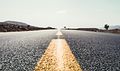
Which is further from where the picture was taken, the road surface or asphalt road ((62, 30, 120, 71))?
asphalt road ((62, 30, 120, 71))

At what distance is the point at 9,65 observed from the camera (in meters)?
→ 2.45

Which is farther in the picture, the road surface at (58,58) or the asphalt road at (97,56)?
the asphalt road at (97,56)

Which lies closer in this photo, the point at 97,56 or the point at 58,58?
the point at 58,58

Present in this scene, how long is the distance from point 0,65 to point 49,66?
0.56m

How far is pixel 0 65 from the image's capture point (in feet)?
8.02

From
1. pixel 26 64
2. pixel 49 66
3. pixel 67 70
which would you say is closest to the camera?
pixel 67 70

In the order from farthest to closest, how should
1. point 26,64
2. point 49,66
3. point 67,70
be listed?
point 26,64, point 49,66, point 67,70

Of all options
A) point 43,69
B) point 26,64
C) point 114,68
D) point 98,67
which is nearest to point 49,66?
point 43,69

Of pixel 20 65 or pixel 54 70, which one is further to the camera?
pixel 20 65

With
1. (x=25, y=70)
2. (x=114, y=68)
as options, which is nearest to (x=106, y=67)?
(x=114, y=68)

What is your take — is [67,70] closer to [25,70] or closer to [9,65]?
[25,70]

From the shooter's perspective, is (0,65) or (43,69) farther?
(0,65)

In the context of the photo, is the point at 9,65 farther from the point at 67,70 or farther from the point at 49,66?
the point at 67,70

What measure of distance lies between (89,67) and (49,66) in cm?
44
